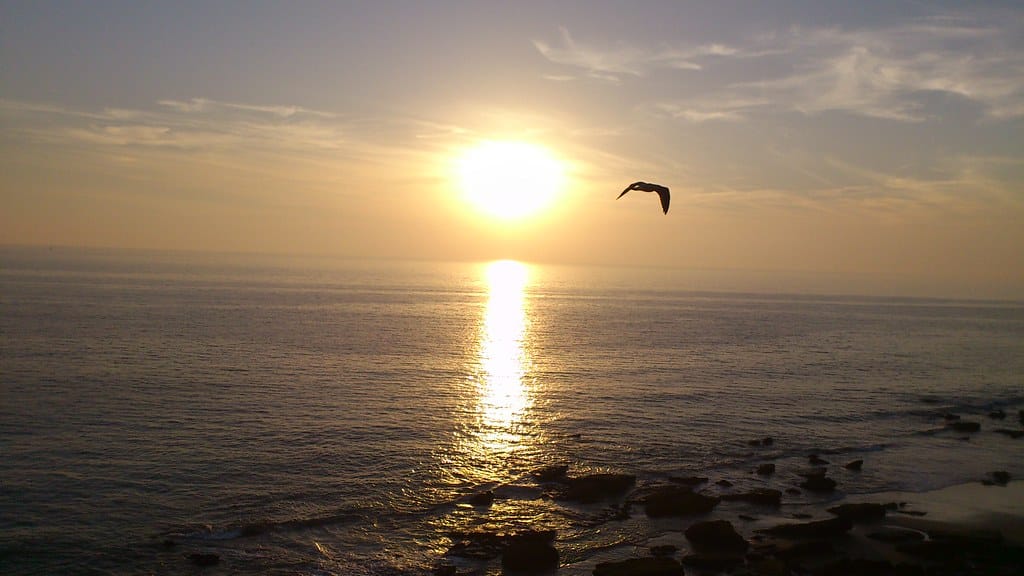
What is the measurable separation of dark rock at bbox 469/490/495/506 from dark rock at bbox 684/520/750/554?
9.68 m

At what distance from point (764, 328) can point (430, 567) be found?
106 meters

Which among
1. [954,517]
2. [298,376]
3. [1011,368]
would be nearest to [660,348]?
[1011,368]

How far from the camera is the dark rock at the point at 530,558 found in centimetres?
2669

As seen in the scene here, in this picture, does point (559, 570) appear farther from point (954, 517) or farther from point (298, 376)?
point (298, 376)

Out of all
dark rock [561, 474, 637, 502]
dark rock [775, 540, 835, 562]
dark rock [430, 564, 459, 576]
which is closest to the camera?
dark rock [430, 564, 459, 576]

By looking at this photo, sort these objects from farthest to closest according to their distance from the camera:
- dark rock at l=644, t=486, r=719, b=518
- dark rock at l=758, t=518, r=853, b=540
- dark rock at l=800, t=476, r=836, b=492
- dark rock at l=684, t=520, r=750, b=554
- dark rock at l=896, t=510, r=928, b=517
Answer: dark rock at l=800, t=476, r=836, b=492 → dark rock at l=896, t=510, r=928, b=517 → dark rock at l=644, t=486, r=719, b=518 → dark rock at l=758, t=518, r=853, b=540 → dark rock at l=684, t=520, r=750, b=554

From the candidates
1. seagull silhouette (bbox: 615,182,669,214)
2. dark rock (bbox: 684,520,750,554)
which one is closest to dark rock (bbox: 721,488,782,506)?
dark rock (bbox: 684,520,750,554)

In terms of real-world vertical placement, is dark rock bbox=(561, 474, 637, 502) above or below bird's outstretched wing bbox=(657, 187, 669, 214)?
below

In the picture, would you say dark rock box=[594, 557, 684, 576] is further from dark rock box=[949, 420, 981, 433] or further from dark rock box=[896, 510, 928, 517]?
dark rock box=[949, 420, 981, 433]

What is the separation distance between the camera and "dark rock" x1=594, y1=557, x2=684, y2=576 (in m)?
25.3

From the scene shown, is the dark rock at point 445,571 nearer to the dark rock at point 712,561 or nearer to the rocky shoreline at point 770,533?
the rocky shoreline at point 770,533

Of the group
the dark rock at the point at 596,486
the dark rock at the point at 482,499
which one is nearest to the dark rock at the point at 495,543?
the dark rock at the point at 482,499

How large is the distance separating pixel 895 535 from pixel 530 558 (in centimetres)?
1555

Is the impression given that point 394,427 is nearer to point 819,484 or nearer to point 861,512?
point 819,484
